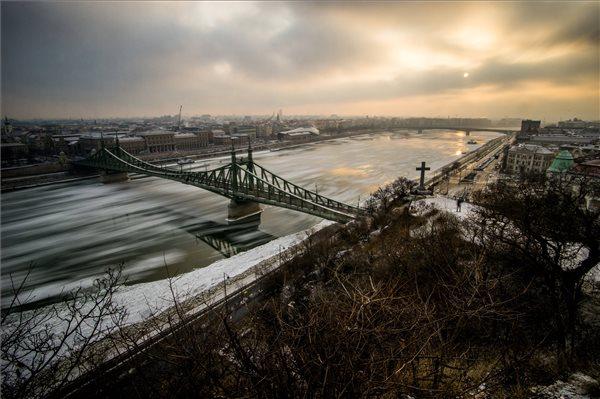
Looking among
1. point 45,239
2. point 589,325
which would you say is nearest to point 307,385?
point 589,325

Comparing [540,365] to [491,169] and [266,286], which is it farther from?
[491,169]

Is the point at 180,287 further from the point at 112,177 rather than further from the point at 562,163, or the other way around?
the point at 112,177

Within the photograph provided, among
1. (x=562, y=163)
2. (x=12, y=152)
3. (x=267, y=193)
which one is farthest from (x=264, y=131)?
(x=562, y=163)

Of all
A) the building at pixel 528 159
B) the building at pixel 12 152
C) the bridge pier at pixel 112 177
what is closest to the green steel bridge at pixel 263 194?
the bridge pier at pixel 112 177

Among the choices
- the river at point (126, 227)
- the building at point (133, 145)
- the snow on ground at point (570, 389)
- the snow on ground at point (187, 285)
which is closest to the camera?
the snow on ground at point (570, 389)

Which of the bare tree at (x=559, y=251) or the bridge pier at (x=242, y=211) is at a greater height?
the bare tree at (x=559, y=251)

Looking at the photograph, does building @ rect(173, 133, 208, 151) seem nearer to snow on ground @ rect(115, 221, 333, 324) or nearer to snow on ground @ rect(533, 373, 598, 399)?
snow on ground @ rect(115, 221, 333, 324)

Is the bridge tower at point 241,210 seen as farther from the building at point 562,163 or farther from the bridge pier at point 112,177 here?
the building at point 562,163
